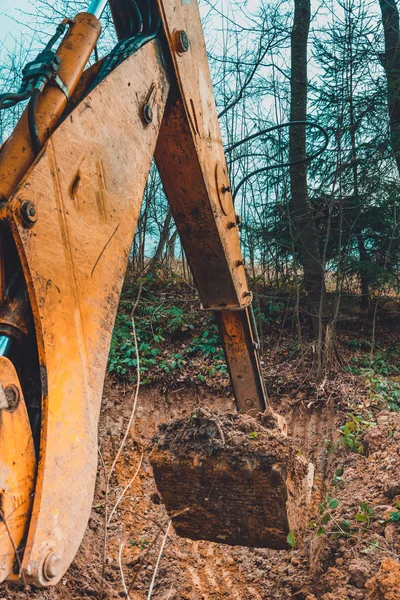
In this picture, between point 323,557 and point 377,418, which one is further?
point 377,418

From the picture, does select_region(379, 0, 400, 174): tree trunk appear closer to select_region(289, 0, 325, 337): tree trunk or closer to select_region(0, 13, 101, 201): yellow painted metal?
select_region(289, 0, 325, 337): tree trunk

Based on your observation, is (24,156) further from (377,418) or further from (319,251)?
(319,251)

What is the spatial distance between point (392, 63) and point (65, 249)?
328 inches

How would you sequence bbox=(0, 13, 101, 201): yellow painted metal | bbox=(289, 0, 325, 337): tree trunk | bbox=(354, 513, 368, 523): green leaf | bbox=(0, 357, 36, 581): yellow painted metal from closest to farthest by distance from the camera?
bbox=(0, 357, 36, 581): yellow painted metal → bbox=(0, 13, 101, 201): yellow painted metal → bbox=(354, 513, 368, 523): green leaf → bbox=(289, 0, 325, 337): tree trunk

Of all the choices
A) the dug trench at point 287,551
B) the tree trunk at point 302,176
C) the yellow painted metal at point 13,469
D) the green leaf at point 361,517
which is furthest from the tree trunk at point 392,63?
the yellow painted metal at point 13,469

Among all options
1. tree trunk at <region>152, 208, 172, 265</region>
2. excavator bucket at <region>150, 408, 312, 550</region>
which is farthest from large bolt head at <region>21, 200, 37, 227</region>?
tree trunk at <region>152, 208, 172, 265</region>

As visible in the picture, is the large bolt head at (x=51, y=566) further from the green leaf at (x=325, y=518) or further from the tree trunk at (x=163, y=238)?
the tree trunk at (x=163, y=238)

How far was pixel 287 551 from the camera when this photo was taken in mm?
3338

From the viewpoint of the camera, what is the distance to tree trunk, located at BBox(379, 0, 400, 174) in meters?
7.51

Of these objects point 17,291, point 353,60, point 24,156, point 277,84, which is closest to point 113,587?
point 17,291

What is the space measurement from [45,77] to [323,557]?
2835 mm

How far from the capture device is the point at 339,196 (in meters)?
6.94

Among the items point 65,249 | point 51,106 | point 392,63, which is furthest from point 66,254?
point 392,63

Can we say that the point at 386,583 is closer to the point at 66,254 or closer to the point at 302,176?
the point at 66,254
